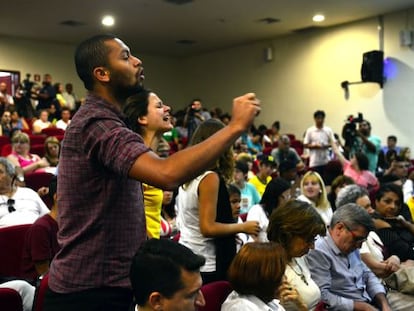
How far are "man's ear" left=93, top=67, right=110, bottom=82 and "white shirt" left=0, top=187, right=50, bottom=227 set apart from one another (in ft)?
8.20

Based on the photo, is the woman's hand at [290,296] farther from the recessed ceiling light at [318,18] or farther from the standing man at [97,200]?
the recessed ceiling light at [318,18]

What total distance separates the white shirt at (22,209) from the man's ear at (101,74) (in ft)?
8.20

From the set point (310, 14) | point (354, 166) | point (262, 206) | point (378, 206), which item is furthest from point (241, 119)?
point (310, 14)

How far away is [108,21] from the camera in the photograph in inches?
394

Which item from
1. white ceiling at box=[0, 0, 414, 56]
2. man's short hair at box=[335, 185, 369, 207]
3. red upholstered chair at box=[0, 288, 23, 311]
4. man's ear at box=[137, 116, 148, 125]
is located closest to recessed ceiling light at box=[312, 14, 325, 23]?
white ceiling at box=[0, 0, 414, 56]

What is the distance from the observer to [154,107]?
180 centimetres

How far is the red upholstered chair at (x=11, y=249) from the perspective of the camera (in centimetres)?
290

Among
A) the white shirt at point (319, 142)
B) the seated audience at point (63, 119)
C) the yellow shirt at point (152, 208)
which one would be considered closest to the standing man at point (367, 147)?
the white shirt at point (319, 142)

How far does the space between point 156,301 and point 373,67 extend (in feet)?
30.6

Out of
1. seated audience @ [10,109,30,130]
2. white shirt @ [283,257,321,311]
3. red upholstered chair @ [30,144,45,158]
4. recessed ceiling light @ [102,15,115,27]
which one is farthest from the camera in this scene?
recessed ceiling light @ [102,15,115,27]

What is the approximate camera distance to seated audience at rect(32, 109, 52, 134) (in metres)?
8.93

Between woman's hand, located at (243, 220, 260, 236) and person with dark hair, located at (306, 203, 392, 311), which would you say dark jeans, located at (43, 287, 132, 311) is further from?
person with dark hair, located at (306, 203, 392, 311)

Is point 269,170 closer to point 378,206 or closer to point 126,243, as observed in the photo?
point 378,206

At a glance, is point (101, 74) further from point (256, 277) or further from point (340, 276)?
point (340, 276)
